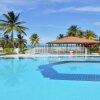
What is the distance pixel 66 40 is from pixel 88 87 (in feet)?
71.2

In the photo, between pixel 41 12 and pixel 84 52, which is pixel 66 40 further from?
pixel 41 12

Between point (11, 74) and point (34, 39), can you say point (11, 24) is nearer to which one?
point (11, 74)

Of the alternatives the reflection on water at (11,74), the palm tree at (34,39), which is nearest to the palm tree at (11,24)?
the reflection on water at (11,74)

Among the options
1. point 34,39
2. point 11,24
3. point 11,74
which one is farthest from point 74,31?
point 11,74

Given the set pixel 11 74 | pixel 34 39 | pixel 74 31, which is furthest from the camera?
pixel 34 39

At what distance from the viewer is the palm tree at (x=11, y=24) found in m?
35.2

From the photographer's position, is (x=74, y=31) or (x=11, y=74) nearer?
(x=11, y=74)

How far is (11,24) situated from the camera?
36.0 metres

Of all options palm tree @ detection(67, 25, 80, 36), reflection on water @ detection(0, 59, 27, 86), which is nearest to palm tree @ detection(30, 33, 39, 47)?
palm tree @ detection(67, 25, 80, 36)

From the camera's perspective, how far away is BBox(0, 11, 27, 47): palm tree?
35250 millimetres

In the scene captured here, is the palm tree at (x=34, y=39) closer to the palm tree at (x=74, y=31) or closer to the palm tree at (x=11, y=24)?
the palm tree at (x=74, y=31)

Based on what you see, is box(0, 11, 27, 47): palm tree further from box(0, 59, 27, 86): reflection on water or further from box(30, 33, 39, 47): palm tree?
box(30, 33, 39, 47): palm tree

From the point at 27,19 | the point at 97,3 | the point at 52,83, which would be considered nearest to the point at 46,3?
the point at 97,3

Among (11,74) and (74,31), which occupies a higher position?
(74,31)
